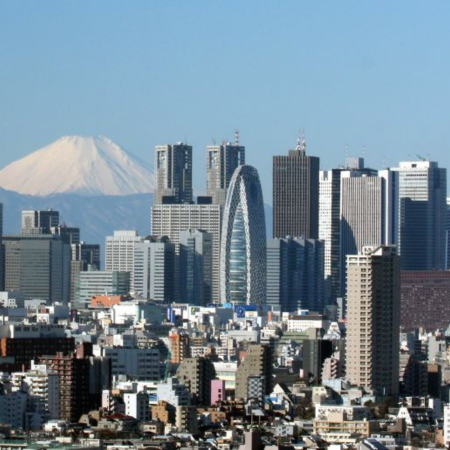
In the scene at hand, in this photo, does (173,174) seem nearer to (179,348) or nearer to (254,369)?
(179,348)

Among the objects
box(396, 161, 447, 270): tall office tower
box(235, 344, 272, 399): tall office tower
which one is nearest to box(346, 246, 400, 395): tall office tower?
box(235, 344, 272, 399): tall office tower

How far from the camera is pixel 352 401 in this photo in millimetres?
69438

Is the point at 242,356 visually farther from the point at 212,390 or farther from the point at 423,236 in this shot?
the point at 423,236

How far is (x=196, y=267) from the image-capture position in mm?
150375

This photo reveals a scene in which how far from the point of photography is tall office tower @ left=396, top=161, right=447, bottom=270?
157m

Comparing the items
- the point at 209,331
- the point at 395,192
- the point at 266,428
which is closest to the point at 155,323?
the point at 209,331

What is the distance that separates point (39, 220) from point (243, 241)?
2312 centimetres

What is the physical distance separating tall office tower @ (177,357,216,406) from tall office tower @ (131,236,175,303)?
7096 centimetres

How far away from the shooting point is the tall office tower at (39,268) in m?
144

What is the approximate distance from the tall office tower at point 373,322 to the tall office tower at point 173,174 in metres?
83.9

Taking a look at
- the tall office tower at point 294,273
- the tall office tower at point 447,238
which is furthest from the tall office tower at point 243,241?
the tall office tower at point 447,238

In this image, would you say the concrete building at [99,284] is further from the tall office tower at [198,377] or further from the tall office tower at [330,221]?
the tall office tower at [198,377]

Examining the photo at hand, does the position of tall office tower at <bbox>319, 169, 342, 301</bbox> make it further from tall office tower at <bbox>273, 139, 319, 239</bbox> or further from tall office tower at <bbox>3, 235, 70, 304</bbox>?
tall office tower at <bbox>3, 235, 70, 304</bbox>

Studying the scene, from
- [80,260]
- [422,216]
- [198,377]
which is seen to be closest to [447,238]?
[422,216]
